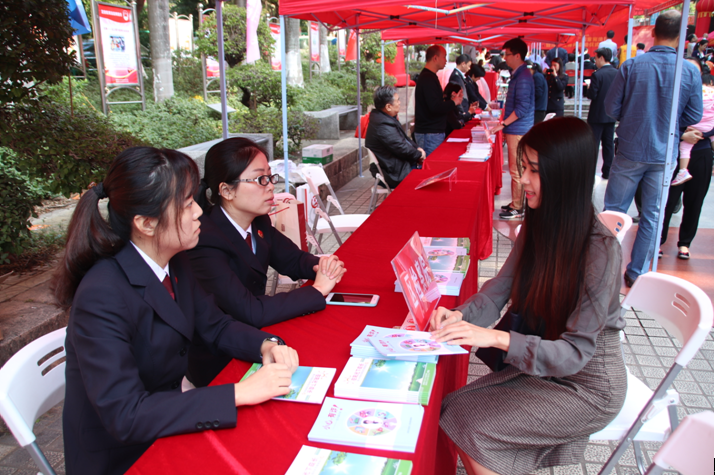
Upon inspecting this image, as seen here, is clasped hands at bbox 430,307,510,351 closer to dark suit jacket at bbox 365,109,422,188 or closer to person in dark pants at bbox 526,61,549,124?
dark suit jacket at bbox 365,109,422,188

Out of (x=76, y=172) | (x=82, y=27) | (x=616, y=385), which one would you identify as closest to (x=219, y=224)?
(x=616, y=385)

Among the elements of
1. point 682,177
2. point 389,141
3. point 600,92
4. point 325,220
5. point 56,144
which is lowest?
point 325,220

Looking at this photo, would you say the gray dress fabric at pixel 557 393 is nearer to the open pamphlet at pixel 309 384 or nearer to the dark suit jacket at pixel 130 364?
the open pamphlet at pixel 309 384

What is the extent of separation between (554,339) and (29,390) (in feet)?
5.16

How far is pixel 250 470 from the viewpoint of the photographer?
3.63 feet

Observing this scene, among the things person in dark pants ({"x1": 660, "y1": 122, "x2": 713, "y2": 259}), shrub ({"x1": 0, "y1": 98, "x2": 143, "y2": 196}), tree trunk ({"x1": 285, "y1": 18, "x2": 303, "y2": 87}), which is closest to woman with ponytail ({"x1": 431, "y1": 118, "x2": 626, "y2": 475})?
shrub ({"x1": 0, "y1": 98, "x2": 143, "y2": 196})

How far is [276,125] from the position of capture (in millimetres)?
7336

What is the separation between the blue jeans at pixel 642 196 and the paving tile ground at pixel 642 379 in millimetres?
603

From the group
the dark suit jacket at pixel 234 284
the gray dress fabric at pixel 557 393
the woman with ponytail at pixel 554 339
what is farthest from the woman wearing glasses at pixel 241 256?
the gray dress fabric at pixel 557 393

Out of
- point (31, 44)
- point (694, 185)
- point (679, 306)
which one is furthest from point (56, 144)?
point (694, 185)

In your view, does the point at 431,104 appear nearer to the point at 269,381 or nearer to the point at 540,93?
the point at 540,93

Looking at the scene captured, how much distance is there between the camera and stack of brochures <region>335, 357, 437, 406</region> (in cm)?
131

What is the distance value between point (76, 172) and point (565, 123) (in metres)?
3.06

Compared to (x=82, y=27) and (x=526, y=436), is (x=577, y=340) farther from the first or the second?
(x=82, y=27)
